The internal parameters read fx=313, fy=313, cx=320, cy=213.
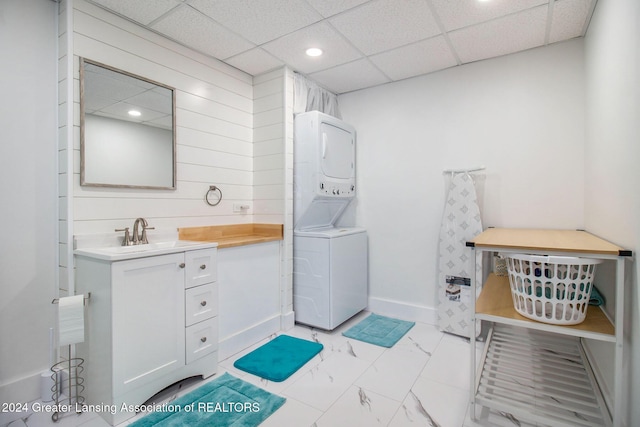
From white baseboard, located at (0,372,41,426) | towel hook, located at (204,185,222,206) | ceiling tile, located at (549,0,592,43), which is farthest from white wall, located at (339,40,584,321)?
white baseboard, located at (0,372,41,426)

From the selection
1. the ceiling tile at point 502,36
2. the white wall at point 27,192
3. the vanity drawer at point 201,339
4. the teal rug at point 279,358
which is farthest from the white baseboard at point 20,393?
the ceiling tile at point 502,36

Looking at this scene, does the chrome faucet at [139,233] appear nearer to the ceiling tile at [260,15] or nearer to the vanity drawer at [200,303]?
the vanity drawer at [200,303]

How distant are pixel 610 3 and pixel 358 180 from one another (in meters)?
2.26

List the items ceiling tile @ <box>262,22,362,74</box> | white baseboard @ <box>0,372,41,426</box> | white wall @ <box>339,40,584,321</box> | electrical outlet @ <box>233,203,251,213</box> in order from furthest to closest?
electrical outlet @ <box>233,203,251,213</box>
white wall @ <box>339,40,584,321</box>
ceiling tile @ <box>262,22,362,74</box>
white baseboard @ <box>0,372,41,426</box>

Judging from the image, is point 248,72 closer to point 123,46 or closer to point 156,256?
point 123,46

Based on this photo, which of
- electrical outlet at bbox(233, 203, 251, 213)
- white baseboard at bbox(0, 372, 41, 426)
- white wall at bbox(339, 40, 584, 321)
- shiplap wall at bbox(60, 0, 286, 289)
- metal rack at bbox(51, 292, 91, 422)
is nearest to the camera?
white baseboard at bbox(0, 372, 41, 426)

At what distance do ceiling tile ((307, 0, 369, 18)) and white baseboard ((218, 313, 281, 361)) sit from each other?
242 cm

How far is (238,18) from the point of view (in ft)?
7.09

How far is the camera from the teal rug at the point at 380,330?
105 inches

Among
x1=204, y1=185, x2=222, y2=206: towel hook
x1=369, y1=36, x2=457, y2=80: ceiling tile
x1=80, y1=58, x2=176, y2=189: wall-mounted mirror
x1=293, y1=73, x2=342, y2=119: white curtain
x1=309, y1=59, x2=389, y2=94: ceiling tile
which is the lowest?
x1=204, y1=185, x2=222, y2=206: towel hook

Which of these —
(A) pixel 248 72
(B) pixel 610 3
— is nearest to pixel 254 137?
(A) pixel 248 72

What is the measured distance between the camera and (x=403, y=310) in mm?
3197

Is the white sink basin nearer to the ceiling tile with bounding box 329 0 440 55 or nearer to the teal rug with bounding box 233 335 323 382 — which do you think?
the teal rug with bounding box 233 335 323 382

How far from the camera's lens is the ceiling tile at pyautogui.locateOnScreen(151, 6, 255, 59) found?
214 cm
